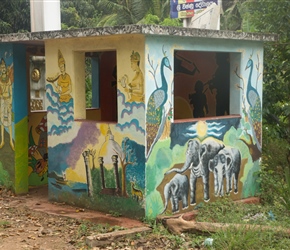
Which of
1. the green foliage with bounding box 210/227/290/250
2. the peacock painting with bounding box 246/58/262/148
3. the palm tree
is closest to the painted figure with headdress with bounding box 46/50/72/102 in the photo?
the peacock painting with bounding box 246/58/262/148

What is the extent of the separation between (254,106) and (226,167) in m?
1.27

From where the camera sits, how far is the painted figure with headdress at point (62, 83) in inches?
339

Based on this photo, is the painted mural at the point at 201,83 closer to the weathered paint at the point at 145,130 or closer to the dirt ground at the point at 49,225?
the weathered paint at the point at 145,130

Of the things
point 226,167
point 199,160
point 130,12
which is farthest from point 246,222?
point 130,12

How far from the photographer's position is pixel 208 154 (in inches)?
335

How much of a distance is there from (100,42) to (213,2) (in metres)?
3.97

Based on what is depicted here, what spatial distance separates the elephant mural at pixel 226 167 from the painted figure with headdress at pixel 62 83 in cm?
247

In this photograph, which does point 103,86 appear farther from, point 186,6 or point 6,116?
point 186,6

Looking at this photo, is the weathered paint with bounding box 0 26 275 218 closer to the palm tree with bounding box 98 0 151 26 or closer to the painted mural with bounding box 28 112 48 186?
the painted mural with bounding box 28 112 48 186

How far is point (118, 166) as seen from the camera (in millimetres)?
7957

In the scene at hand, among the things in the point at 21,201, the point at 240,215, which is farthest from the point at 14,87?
the point at 240,215

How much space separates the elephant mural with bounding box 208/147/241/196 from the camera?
28.5 ft

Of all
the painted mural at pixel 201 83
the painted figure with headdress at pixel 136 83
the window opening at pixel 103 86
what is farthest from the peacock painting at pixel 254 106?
the window opening at pixel 103 86

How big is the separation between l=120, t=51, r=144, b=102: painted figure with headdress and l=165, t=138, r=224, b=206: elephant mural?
114cm
